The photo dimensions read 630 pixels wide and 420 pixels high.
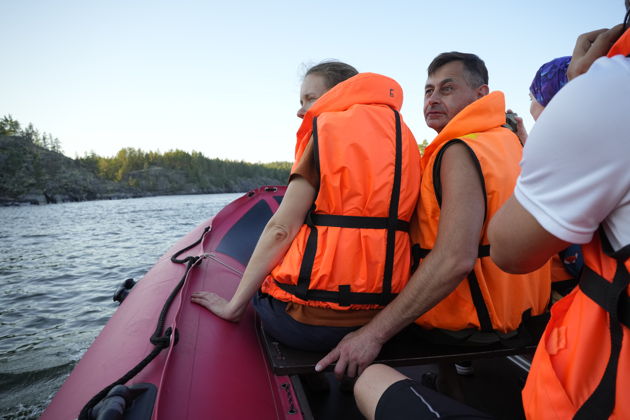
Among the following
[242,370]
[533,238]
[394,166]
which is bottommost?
[242,370]

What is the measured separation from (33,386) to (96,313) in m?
1.81

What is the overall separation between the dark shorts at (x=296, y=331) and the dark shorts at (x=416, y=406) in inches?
17.8

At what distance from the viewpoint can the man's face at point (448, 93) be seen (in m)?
1.88

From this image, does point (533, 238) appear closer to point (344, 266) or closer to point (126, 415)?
point (344, 266)

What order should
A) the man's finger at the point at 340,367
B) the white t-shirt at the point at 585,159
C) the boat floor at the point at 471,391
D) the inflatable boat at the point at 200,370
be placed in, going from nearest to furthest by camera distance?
the white t-shirt at the point at 585,159 → the inflatable boat at the point at 200,370 → the man's finger at the point at 340,367 → the boat floor at the point at 471,391

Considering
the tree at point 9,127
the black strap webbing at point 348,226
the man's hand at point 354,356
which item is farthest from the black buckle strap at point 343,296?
the tree at point 9,127

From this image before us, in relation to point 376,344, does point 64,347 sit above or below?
below

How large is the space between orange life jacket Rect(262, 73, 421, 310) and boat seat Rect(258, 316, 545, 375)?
9.5 inches

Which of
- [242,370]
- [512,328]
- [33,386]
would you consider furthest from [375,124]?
[33,386]

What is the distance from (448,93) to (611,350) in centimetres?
155

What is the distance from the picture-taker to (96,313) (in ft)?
16.3

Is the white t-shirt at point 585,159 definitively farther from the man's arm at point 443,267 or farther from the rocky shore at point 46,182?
the rocky shore at point 46,182

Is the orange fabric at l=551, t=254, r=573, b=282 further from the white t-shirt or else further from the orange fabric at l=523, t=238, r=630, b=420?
the white t-shirt

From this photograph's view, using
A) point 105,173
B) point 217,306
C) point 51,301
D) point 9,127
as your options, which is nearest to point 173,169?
point 105,173
